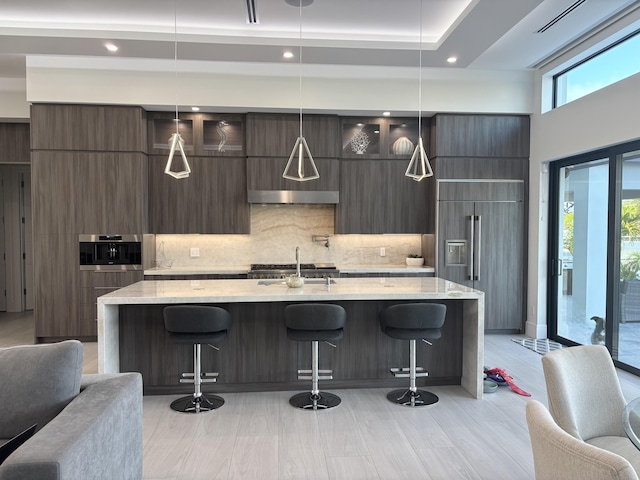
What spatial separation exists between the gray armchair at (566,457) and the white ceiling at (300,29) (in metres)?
3.55

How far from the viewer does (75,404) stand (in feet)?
6.29

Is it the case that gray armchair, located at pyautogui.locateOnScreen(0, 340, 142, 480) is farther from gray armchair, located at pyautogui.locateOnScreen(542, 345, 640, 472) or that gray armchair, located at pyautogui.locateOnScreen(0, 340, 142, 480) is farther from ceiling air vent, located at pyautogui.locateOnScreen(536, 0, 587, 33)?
ceiling air vent, located at pyautogui.locateOnScreen(536, 0, 587, 33)

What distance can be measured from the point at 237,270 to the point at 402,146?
2834 millimetres

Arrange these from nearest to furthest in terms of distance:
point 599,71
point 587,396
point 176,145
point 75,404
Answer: point 75,404 < point 587,396 < point 176,145 < point 599,71

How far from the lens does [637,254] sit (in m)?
4.37

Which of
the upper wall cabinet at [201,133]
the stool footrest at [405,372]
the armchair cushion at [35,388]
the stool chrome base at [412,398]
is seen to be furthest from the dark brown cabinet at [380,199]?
the armchair cushion at [35,388]

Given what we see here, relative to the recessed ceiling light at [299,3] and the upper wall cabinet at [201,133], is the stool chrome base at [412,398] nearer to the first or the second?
the recessed ceiling light at [299,3]

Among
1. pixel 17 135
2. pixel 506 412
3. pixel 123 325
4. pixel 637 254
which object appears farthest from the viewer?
pixel 17 135

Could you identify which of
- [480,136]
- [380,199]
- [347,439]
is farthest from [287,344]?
[480,136]

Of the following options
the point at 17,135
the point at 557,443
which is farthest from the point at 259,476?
the point at 17,135

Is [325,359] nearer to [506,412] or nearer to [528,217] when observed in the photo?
[506,412]

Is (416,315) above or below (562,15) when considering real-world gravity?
below

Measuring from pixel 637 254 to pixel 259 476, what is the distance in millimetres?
4103

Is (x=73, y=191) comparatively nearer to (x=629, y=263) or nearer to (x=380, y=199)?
(x=380, y=199)
